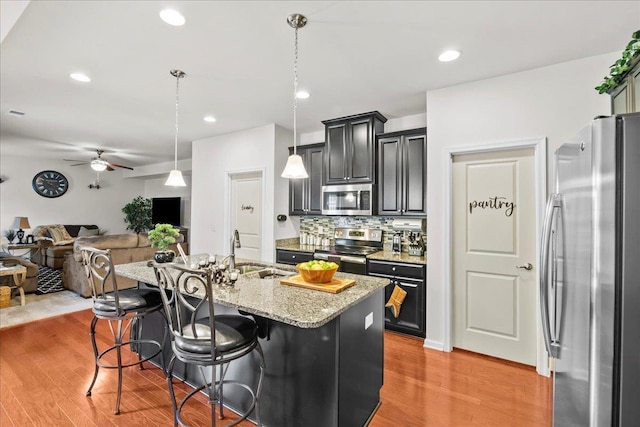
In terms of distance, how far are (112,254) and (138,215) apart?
4.99m

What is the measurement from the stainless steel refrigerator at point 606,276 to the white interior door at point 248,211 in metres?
4.12

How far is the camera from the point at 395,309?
11.0ft

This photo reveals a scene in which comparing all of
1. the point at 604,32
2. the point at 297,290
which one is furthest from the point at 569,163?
the point at 604,32

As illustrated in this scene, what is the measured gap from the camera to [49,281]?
5918mm

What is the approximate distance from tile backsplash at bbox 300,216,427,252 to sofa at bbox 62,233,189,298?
6.52 feet

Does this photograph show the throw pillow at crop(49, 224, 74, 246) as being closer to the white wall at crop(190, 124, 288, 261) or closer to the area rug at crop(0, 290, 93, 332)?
the area rug at crop(0, 290, 93, 332)

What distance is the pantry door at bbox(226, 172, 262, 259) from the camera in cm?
489

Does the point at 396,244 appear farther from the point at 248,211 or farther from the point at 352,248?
the point at 248,211

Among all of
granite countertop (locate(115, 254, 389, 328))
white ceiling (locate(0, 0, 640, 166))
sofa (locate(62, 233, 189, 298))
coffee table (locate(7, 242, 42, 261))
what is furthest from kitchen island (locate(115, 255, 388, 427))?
coffee table (locate(7, 242, 42, 261))

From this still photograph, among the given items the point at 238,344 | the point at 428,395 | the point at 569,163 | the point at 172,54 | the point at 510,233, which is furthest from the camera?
the point at 510,233

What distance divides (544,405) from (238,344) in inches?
90.2

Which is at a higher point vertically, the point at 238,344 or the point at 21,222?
the point at 21,222

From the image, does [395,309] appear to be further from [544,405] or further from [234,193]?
[234,193]

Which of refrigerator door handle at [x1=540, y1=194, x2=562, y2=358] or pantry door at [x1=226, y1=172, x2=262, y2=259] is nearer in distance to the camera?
refrigerator door handle at [x1=540, y1=194, x2=562, y2=358]
